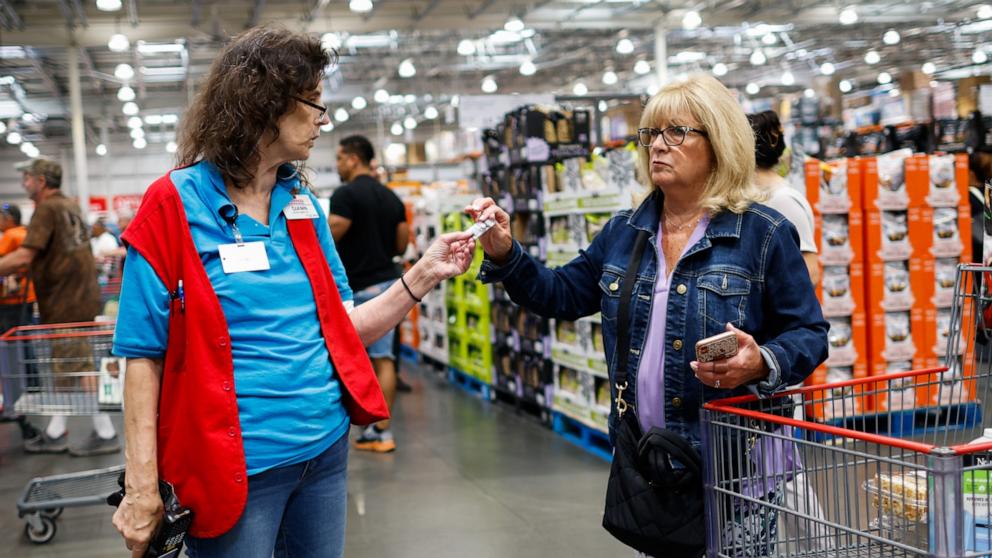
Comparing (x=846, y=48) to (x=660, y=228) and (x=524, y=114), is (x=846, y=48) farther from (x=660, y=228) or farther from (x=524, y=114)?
(x=660, y=228)

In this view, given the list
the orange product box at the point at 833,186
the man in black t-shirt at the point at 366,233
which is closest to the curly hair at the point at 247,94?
the man in black t-shirt at the point at 366,233

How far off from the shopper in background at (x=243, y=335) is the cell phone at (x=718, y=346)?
2.17ft

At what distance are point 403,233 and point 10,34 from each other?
10342 millimetres

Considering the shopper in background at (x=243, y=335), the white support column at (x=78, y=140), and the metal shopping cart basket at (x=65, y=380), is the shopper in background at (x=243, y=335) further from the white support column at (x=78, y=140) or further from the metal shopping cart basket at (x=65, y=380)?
the white support column at (x=78, y=140)

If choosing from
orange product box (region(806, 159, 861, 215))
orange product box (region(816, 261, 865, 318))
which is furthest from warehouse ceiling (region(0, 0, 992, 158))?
orange product box (region(816, 261, 865, 318))

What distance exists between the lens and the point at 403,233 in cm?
622

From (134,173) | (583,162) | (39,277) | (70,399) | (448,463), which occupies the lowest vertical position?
(448,463)

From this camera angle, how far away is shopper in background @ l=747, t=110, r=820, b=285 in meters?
3.28

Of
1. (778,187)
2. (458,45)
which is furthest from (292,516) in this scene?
(458,45)

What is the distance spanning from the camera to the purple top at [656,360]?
200 cm

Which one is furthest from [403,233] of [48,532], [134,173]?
[134,173]

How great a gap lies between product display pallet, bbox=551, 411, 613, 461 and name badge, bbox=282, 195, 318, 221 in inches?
140

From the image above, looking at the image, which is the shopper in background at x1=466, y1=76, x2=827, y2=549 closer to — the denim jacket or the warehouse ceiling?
the denim jacket

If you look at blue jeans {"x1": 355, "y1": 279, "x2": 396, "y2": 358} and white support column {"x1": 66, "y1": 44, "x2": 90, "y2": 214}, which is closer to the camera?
blue jeans {"x1": 355, "y1": 279, "x2": 396, "y2": 358}
